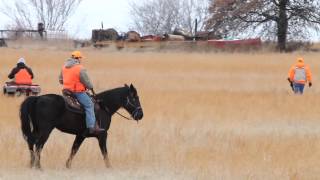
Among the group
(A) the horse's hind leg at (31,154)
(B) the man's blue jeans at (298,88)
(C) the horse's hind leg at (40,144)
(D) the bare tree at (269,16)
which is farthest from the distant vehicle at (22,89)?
(D) the bare tree at (269,16)

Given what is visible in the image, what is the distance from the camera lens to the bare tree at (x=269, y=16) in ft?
187

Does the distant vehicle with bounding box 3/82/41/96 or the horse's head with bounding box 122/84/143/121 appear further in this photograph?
the distant vehicle with bounding box 3/82/41/96

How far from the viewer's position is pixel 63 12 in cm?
9488

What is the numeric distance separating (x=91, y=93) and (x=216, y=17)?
4680 centimetres

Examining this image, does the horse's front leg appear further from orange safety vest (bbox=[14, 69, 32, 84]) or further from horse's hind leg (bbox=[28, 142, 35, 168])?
orange safety vest (bbox=[14, 69, 32, 84])

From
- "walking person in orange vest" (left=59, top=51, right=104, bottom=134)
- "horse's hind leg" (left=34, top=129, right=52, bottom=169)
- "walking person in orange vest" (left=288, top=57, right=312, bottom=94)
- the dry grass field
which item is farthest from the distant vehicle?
"horse's hind leg" (left=34, top=129, right=52, bottom=169)

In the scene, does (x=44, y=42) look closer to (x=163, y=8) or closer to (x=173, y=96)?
(x=173, y=96)

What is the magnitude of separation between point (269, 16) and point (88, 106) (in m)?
48.2

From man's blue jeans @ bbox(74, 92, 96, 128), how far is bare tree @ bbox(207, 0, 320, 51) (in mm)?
46537

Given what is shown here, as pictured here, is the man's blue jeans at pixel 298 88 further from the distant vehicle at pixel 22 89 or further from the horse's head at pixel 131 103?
the horse's head at pixel 131 103

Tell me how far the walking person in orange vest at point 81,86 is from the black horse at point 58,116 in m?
Result: 0.14

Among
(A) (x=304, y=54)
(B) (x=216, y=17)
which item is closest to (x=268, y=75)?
(A) (x=304, y=54)

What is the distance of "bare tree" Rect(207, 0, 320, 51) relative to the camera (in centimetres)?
5700

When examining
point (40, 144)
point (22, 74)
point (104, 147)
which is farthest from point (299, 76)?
point (40, 144)
